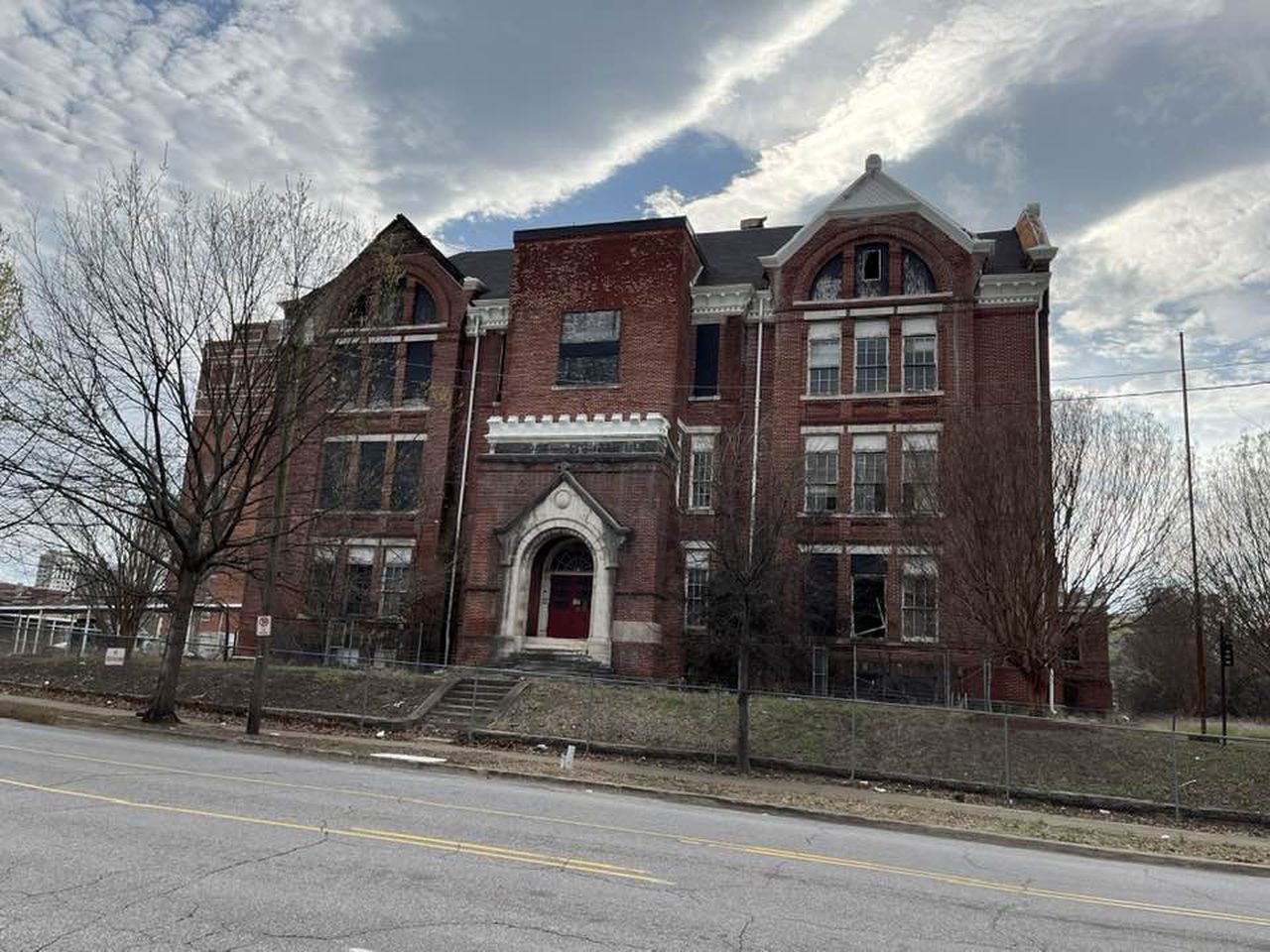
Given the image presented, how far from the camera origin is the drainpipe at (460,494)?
30.4m

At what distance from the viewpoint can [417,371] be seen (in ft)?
112

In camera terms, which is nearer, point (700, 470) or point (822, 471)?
point (822, 471)

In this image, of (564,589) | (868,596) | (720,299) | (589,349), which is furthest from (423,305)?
(868,596)

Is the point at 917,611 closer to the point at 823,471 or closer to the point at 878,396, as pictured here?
the point at 823,471

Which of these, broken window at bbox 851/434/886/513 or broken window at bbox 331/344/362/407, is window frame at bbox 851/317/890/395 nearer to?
broken window at bbox 851/434/886/513

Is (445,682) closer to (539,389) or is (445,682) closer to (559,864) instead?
(539,389)

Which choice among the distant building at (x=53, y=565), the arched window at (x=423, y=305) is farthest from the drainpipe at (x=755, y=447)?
the distant building at (x=53, y=565)

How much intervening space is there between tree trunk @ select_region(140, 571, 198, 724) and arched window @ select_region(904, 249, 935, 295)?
22.0m

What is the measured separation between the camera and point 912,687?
26.3m

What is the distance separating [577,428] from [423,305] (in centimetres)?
1032

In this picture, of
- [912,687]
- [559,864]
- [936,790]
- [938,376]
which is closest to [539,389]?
[938,376]

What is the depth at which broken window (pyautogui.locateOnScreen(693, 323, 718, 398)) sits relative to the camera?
30891 millimetres

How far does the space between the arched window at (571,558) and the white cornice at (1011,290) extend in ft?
46.7

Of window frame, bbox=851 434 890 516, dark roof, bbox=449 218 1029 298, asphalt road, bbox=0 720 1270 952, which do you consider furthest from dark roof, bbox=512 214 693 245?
asphalt road, bbox=0 720 1270 952
